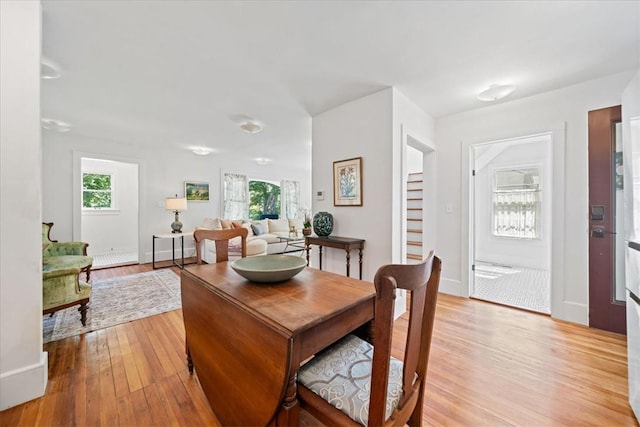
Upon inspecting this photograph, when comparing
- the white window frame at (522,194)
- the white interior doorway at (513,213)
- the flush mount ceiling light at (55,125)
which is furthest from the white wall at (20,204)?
the white window frame at (522,194)

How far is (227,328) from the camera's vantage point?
3.51 ft

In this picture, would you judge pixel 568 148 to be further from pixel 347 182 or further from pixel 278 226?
pixel 278 226

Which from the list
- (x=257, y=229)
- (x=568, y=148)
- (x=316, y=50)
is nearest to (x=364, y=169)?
(x=316, y=50)

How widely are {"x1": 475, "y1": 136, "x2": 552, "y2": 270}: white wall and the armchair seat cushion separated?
6.06 m

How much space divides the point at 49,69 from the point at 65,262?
2.18m

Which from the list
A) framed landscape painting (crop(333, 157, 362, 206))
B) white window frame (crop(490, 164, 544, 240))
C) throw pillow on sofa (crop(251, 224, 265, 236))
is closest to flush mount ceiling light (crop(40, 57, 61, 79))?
framed landscape painting (crop(333, 157, 362, 206))

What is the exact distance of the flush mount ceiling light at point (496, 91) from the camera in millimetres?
2357

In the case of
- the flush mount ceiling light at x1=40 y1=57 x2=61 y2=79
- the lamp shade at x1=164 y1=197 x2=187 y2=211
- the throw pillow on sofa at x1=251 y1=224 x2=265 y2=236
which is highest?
the flush mount ceiling light at x1=40 y1=57 x2=61 y2=79

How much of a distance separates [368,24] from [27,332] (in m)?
2.94

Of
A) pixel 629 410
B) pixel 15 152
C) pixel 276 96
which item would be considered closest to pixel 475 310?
pixel 629 410

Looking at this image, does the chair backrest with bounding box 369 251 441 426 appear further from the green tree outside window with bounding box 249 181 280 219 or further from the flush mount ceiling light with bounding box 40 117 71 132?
the green tree outside window with bounding box 249 181 280 219

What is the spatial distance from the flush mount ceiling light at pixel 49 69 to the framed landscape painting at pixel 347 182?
9.16ft

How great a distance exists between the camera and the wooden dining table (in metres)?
0.83

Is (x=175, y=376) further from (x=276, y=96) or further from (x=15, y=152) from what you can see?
(x=276, y=96)
